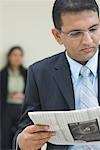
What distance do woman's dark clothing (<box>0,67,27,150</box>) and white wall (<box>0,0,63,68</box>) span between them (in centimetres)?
36

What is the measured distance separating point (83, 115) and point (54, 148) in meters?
0.33

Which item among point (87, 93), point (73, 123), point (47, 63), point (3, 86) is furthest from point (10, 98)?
point (73, 123)

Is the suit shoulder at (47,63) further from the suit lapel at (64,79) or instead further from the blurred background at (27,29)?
the blurred background at (27,29)

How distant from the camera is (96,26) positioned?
162cm

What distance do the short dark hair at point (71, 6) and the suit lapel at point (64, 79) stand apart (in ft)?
0.53

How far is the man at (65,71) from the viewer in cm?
161

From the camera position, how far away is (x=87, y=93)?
5.47 ft

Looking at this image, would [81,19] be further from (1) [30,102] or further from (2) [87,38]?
(1) [30,102]

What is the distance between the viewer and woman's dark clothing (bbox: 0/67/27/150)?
5.56 meters

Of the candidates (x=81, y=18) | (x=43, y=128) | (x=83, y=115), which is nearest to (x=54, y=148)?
(x=43, y=128)

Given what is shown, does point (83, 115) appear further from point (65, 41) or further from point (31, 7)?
point (31, 7)

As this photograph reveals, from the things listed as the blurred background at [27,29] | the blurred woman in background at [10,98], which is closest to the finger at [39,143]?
the blurred woman in background at [10,98]

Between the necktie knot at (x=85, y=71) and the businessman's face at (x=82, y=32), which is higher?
the businessman's face at (x=82, y=32)

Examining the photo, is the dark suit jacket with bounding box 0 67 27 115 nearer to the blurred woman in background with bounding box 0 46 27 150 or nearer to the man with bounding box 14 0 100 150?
the blurred woman in background with bounding box 0 46 27 150
